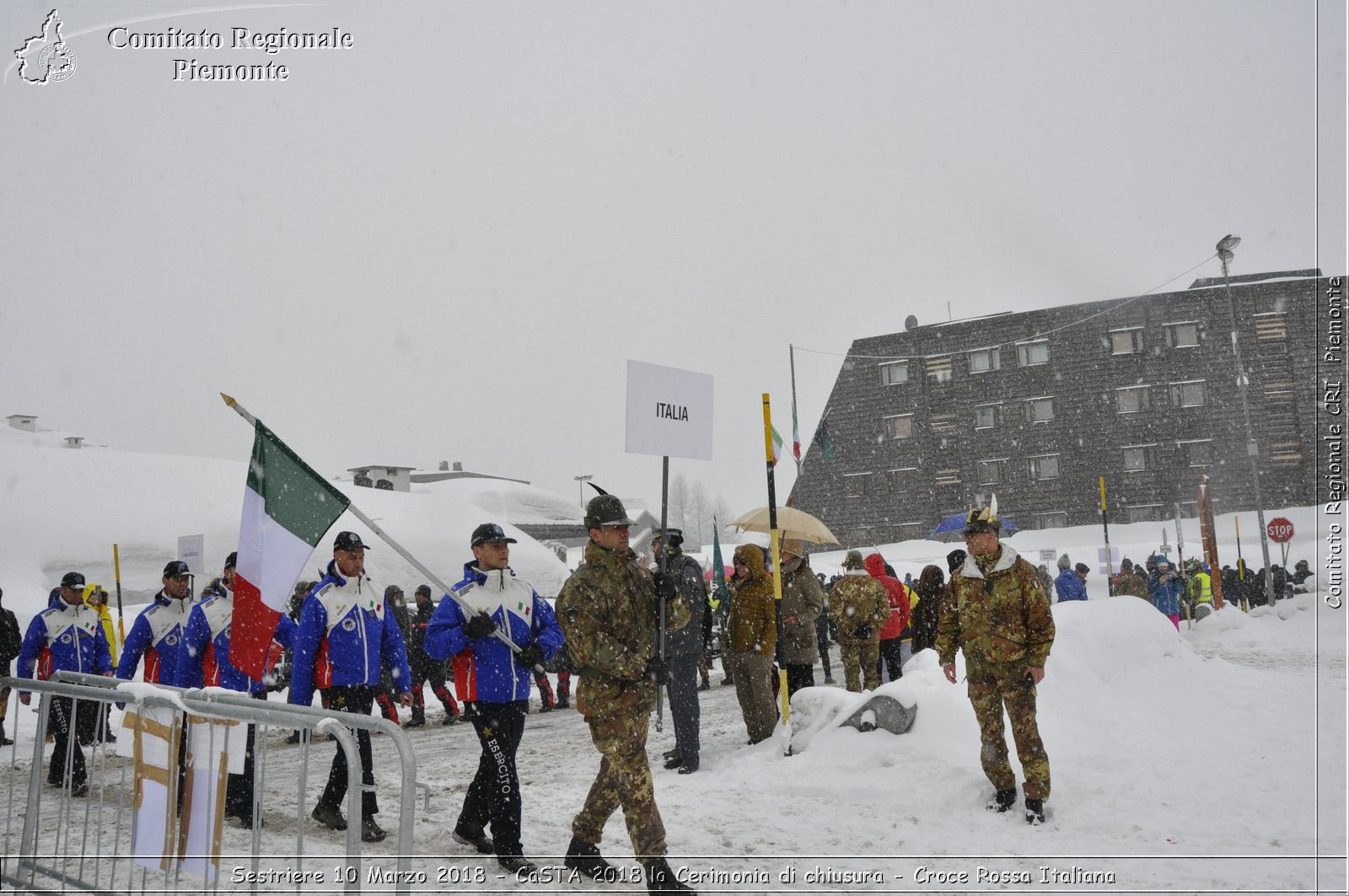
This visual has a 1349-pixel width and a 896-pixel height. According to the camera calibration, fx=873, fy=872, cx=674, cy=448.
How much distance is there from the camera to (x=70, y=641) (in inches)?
348

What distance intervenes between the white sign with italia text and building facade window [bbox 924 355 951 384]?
40.8 metres

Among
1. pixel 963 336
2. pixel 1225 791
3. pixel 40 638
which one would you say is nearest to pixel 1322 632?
pixel 1225 791

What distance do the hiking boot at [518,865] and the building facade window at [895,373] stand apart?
141 feet

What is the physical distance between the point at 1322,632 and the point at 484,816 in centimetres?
1760

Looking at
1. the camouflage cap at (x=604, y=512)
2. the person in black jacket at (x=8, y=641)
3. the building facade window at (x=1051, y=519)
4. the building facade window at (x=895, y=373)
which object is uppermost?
the building facade window at (x=895, y=373)

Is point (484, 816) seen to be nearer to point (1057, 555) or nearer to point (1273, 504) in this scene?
point (1057, 555)

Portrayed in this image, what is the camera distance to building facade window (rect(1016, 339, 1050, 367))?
4344 cm

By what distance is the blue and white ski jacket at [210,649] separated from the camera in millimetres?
6504

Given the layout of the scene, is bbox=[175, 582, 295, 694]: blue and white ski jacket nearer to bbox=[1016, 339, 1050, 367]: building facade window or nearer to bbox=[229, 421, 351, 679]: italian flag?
bbox=[229, 421, 351, 679]: italian flag

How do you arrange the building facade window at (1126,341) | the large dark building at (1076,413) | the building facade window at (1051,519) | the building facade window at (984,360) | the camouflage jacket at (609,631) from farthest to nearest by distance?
the building facade window at (984,360)
the building facade window at (1126,341)
the building facade window at (1051,519)
the large dark building at (1076,413)
the camouflage jacket at (609,631)

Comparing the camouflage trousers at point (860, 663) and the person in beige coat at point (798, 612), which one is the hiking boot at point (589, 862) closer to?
the person in beige coat at point (798, 612)

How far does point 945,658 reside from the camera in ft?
19.5

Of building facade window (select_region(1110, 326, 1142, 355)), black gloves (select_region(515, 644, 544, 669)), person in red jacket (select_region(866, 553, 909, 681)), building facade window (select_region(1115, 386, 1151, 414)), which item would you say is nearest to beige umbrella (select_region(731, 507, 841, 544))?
person in red jacket (select_region(866, 553, 909, 681))

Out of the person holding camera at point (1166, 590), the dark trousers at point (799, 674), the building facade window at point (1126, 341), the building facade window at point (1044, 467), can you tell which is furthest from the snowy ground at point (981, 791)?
the building facade window at point (1126, 341)
